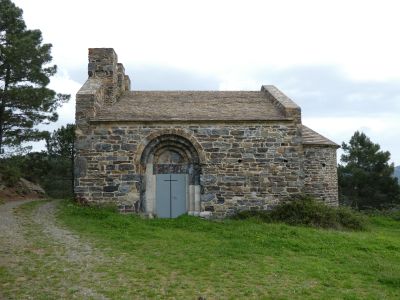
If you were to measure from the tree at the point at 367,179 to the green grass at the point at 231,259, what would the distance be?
17831 mm

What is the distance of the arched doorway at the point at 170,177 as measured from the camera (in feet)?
48.0

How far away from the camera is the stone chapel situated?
1417 centimetres

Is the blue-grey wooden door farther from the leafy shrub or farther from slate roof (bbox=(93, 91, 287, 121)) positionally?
the leafy shrub

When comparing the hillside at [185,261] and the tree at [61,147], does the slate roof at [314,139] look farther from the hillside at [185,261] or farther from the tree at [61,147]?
the tree at [61,147]

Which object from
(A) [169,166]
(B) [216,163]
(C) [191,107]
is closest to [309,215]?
(B) [216,163]

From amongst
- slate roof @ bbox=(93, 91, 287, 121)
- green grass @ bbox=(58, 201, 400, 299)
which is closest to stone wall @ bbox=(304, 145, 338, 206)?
slate roof @ bbox=(93, 91, 287, 121)

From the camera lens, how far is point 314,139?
679 inches

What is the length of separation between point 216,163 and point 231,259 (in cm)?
620

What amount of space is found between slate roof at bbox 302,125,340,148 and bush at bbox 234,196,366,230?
3452 mm

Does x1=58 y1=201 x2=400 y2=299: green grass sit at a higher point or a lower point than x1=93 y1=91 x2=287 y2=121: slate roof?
lower

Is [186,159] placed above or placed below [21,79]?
below

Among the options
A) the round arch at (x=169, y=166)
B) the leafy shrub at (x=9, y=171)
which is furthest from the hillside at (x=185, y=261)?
the leafy shrub at (x=9, y=171)

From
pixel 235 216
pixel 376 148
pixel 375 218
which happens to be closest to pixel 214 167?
pixel 235 216

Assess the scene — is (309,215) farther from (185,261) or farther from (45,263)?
(45,263)
